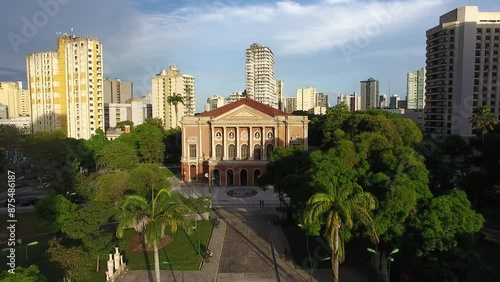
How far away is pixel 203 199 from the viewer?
107 feet

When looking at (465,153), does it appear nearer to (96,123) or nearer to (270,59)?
(96,123)

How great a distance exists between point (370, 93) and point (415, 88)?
22809 mm

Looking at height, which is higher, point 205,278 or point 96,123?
point 96,123

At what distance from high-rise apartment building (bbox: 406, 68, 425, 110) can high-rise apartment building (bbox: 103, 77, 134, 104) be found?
4305 inches

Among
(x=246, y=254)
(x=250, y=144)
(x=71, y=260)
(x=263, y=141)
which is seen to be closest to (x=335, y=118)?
(x=263, y=141)

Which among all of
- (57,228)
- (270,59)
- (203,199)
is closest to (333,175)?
(203,199)

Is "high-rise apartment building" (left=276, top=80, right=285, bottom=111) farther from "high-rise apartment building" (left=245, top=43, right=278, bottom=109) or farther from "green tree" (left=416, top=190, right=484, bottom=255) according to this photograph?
"green tree" (left=416, top=190, right=484, bottom=255)

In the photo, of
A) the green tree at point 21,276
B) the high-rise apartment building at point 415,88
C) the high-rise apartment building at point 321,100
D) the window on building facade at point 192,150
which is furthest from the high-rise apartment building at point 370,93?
the green tree at point 21,276

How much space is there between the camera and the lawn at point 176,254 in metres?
24.1

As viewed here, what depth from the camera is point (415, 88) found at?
131000mm

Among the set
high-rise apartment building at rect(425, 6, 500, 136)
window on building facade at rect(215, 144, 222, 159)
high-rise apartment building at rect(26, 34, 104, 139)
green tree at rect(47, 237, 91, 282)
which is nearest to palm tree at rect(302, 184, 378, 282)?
green tree at rect(47, 237, 91, 282)

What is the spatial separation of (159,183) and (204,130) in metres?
21.5

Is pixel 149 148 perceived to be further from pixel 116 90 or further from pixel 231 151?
pixel 116 90

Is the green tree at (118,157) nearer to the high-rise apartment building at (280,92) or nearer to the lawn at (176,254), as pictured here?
the lawn at (176,254)
